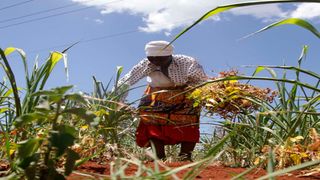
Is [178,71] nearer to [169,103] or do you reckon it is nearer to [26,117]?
[169,103]

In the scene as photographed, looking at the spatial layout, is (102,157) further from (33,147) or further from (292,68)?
(33,147)

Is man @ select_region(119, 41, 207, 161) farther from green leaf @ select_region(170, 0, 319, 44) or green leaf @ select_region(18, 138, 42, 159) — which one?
green leaf @ select_region(18, 138, 42, 159)

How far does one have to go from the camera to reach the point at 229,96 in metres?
2.32

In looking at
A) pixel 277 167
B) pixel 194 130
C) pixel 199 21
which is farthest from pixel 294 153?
pixel 194 130

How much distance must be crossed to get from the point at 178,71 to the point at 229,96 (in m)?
1.12

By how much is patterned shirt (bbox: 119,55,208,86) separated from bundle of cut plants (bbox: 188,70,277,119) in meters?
0.70

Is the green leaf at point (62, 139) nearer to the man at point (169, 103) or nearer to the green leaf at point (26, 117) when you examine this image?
the green leaf at point (26, 117)

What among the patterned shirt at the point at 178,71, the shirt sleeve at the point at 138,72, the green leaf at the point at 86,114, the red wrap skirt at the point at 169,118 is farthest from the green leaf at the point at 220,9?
the shirt sleeve at the point at 138,72

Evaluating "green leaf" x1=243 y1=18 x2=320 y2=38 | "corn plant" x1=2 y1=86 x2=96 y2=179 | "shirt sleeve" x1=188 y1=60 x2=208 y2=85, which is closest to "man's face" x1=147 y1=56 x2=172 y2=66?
"shirt sleeve" x1=188 y1=60 x2=208 y2=85

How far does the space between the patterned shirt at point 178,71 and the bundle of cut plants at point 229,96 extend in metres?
0.70

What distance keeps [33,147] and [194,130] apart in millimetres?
2656

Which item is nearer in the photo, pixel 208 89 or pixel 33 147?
pixel 33 147

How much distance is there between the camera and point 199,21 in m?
1.03

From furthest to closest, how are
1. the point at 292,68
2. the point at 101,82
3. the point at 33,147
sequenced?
the point at 101,82 < the point at 292,68 < the point at 33,147
